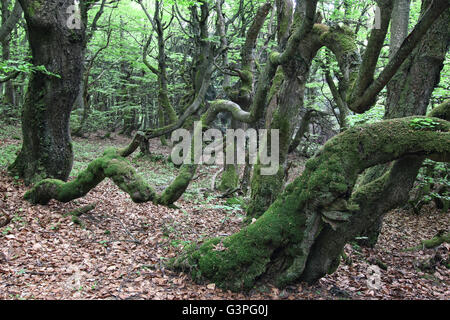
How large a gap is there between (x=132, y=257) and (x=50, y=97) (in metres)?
4.57

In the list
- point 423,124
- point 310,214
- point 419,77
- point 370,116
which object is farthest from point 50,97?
point 419,77

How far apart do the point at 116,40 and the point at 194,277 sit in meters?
19.5

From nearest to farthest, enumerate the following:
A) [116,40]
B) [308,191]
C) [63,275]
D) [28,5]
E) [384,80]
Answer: [384,80] → [308,191] → [63,275] → [28,5] → [116,40]

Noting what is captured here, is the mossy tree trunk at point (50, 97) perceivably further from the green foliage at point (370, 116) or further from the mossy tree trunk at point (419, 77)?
the mossy tree trunk at point (419, 77)

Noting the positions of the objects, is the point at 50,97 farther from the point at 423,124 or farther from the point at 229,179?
the point at 423,124

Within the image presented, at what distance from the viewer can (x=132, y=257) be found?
5.30 m

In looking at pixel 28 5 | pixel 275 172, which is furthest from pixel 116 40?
pixel 275 172

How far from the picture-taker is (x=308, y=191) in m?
4.08

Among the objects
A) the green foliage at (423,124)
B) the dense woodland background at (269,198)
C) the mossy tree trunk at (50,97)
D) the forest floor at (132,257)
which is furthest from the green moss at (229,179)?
the green foliage at (423,124)

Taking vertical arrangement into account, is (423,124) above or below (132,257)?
above

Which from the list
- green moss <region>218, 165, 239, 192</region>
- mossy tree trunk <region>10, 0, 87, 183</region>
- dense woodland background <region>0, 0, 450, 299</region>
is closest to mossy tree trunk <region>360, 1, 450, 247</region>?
dense woodland background <region>0, 0, 450, 299</region>

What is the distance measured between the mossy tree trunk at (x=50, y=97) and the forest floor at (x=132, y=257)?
650 millimetres

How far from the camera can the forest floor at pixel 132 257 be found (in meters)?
4.21
